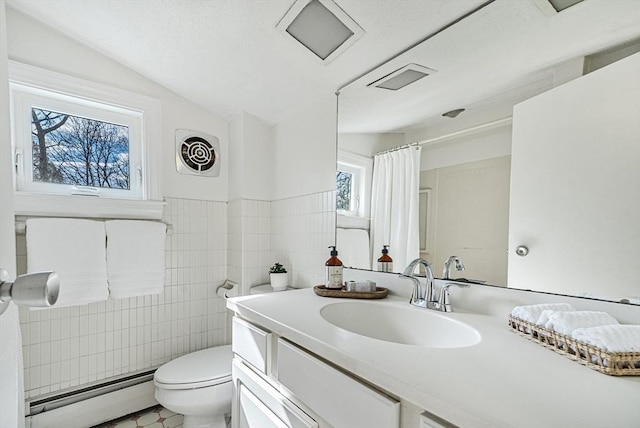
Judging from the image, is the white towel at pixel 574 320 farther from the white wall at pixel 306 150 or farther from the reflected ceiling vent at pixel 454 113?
the white wall at pixel 306 150

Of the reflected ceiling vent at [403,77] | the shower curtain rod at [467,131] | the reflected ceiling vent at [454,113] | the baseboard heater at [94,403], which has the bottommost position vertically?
the baseboard heater at [94,403]

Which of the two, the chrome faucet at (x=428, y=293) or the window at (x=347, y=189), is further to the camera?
the window at (x=347, y=189)

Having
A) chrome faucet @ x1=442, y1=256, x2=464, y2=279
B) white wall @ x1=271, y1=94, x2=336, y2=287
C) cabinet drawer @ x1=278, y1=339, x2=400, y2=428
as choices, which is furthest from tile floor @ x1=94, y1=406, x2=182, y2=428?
chrome faucet @ x1=442, y1=256, x2=464, y2=279

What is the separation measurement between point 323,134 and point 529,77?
3.11 feet

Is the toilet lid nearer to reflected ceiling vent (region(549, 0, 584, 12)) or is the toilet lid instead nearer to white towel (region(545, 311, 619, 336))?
white towel (region(545, 311, 619, 336))

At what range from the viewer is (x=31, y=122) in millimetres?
1482

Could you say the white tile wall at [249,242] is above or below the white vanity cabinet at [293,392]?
above

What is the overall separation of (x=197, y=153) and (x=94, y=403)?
1.52 m

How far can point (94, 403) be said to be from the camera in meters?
1.55

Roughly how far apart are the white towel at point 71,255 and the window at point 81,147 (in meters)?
0.11

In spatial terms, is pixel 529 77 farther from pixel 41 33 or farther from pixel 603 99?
pixel 41 33

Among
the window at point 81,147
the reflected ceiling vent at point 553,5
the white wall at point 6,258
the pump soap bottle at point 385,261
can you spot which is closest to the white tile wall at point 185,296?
the window at point 81,147

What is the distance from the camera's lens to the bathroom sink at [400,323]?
856mm

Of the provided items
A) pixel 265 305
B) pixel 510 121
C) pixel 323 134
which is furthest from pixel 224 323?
pixel 510 121
